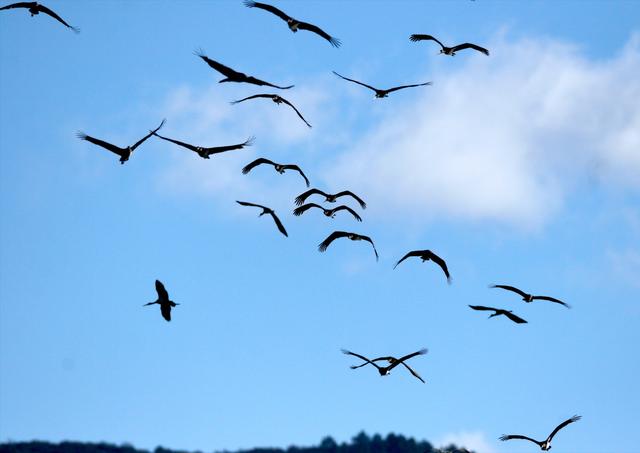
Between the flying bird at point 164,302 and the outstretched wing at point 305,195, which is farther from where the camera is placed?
the outstretched wing at point 305,195

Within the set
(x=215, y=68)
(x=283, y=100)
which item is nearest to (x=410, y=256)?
(x=283, y=100)

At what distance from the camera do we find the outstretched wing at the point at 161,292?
5138cm

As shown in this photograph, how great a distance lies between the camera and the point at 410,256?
56.4 meters

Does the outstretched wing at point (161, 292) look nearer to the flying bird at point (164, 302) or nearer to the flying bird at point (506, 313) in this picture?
the flying bird at point (164, 302)

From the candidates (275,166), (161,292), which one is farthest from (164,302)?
(275,166)

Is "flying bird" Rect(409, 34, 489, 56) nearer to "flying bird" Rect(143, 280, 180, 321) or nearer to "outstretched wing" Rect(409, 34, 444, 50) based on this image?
"outstretched wing" Rect(409, 34, 444, 50)

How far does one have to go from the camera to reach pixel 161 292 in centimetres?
5194

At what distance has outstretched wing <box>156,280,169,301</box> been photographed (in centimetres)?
5138

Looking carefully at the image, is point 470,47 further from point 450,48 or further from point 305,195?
point 305,195

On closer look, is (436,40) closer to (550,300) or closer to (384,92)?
(384,92)

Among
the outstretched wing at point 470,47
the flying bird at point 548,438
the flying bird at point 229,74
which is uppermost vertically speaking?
the outstretched wing at point 470,47

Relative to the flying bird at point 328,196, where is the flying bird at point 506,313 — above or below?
below

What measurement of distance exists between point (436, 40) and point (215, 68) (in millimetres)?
12813

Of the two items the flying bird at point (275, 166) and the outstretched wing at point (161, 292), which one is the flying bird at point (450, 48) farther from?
the outstretched wing at point (161, 292)
